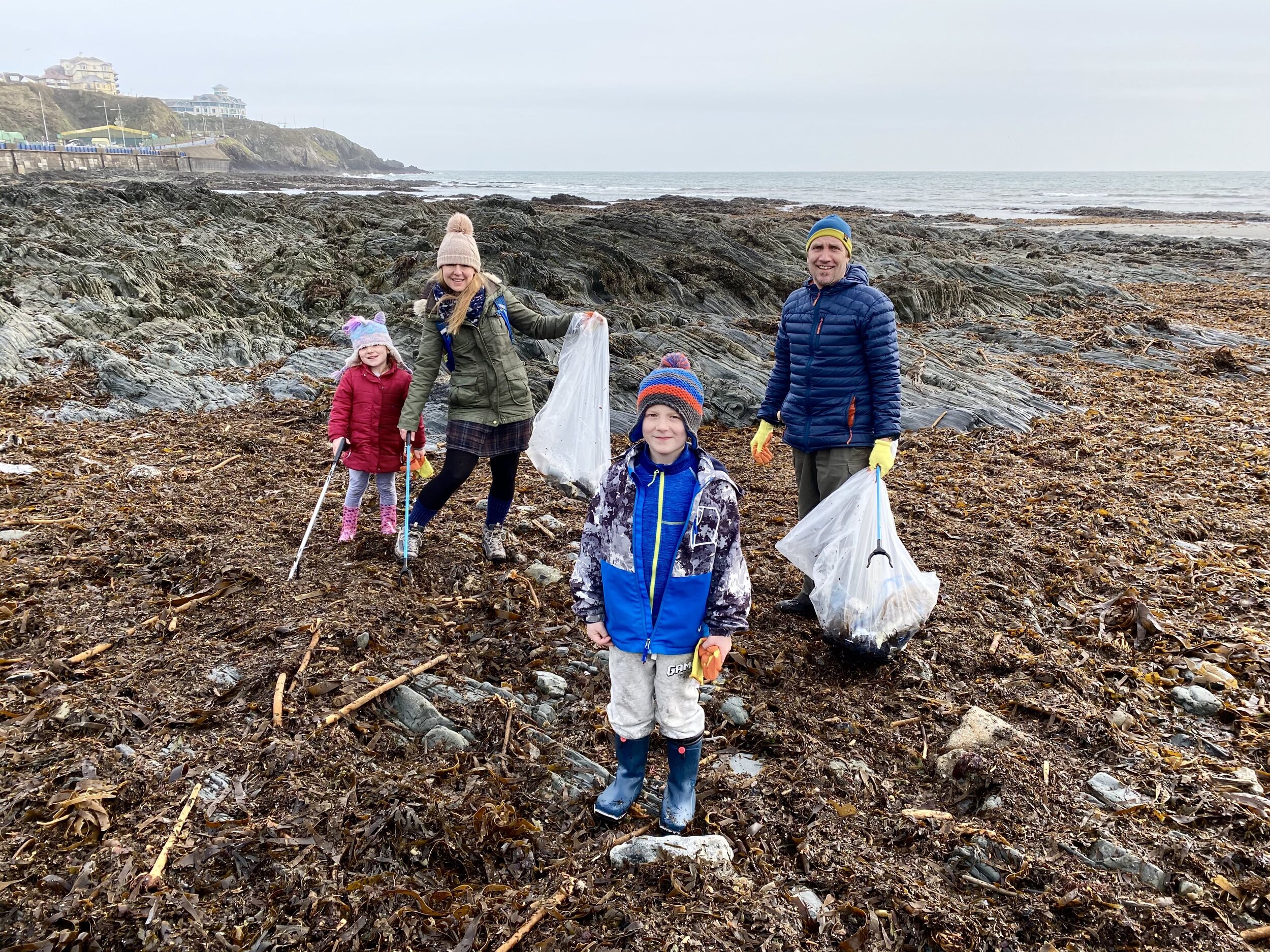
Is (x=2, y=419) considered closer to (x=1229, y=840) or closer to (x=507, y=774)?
(x=507, y=774)

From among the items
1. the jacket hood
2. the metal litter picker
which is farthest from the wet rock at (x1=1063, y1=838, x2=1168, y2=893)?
the metal litter picker

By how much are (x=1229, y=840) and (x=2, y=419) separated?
9.30 metres

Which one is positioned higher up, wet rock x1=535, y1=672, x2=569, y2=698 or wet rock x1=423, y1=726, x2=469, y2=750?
wet rock x1=423, y1=726, x2=469, y2=750

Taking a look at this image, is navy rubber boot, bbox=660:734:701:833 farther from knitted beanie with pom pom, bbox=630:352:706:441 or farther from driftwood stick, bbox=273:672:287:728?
driftwood stick, bbox=273:672:287:728

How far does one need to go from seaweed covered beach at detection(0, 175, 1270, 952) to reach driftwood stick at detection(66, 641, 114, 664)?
27 mm

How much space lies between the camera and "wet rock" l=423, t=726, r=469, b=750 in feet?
10.4

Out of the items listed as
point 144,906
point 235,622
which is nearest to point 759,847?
point 144,906

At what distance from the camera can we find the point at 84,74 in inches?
6629

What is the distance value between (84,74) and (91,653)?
22994 centimetres

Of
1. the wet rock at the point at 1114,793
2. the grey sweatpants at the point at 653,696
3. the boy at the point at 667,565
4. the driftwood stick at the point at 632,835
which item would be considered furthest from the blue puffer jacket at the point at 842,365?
the driftwood stick at the point at 632,835

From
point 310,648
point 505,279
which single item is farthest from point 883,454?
point 505,279

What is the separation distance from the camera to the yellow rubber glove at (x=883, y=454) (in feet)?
12.5

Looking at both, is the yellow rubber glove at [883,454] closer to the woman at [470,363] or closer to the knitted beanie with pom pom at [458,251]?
the woman at [470,363]

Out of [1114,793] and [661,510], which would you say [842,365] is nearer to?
[661,510]
